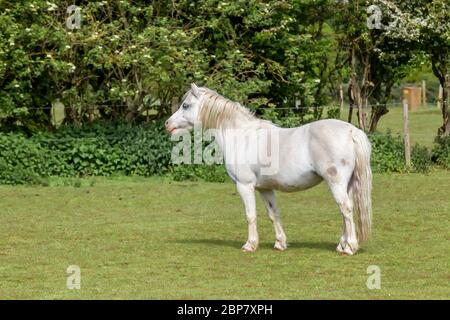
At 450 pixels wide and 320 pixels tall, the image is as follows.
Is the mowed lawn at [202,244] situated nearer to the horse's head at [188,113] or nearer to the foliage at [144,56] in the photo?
the horse's head at [188,113]

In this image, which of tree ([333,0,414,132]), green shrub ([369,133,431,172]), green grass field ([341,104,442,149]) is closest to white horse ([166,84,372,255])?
green shrub ([369,133,431,172])

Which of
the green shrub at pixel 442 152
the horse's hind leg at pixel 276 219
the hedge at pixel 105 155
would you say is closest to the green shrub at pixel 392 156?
the hedge at pixel 105 155

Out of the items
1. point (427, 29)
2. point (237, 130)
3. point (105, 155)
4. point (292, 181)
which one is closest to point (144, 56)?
point (105, 155)

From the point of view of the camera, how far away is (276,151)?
38.2 ft

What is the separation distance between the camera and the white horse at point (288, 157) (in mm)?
11203

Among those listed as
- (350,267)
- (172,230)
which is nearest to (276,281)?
(350,267)

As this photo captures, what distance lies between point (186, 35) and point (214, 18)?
28.8 inches

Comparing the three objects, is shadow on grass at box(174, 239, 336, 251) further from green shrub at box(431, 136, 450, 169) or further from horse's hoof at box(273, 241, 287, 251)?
green shrub at box(431, 136, 450, 169)

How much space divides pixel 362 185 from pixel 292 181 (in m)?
0.78

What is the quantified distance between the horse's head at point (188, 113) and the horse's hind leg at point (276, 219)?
1.20 metres

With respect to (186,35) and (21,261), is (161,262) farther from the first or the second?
(186,35)

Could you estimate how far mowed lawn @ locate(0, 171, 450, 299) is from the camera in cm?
951

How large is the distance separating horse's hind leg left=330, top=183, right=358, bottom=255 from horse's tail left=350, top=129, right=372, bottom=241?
Answer: 0.09 m
